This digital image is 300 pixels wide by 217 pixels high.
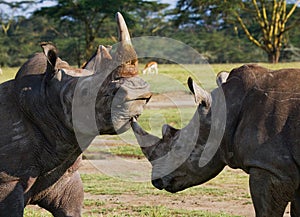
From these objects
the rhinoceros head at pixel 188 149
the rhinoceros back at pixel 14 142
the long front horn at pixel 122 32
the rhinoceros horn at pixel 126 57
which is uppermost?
the long front horn at pixel 122 32

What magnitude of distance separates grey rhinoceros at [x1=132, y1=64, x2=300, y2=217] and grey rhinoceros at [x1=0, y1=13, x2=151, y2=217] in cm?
41

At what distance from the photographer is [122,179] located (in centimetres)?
994

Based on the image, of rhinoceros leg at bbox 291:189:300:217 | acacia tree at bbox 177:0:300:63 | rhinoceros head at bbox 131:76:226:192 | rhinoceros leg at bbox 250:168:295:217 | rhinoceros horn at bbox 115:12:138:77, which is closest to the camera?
rhinoceros horn at bbox 115:12:138:77

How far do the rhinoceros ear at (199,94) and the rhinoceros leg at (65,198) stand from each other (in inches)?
49.2

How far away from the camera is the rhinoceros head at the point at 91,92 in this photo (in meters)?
4.31

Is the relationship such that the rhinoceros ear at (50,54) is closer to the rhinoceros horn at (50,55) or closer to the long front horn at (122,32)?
the rhinoceros horn at (50,55)

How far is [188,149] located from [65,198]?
1102mm

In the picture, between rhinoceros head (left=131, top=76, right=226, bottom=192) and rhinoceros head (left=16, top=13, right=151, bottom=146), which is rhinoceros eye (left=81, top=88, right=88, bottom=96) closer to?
rhinoceros head (left=16, top=13, right=151, bottom=146)

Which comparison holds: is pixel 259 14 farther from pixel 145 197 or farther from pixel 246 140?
pixel 246 140

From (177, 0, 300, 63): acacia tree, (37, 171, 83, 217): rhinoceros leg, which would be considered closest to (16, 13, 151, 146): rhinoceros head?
(37, 171, 83, 217): rhinoceros leg

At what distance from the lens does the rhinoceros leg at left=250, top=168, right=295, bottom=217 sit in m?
4.71

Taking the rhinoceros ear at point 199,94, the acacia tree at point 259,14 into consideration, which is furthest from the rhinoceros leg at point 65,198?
the acacia tree at point 259,14

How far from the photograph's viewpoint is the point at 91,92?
4.46 meters

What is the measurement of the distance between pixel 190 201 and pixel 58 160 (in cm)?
369
